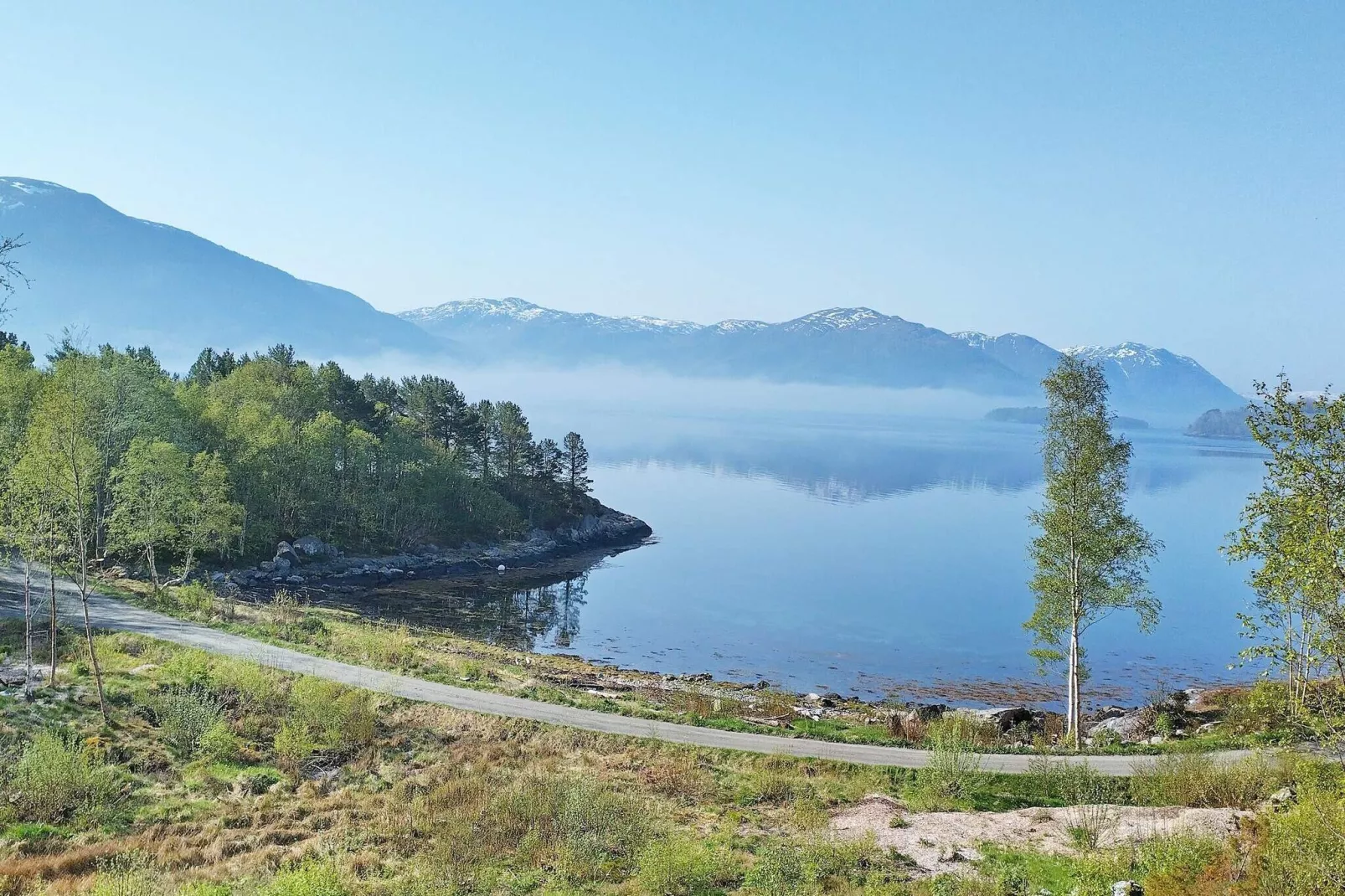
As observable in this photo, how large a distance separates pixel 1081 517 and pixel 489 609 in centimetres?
4885

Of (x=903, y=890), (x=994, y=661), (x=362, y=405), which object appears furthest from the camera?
(x=362, y=405)

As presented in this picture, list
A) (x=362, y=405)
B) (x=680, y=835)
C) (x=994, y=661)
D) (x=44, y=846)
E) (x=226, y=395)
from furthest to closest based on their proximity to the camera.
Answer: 1. (x=362, y=405)
2. (x=226, y=395)
3. (x=994, y=661)
4. (x=680, y=835)
5. (x=44, y=846)

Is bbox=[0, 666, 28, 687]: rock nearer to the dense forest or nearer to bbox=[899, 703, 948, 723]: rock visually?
the dense forest

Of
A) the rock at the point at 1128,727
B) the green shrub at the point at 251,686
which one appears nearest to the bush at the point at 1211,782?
the rock at the point at 1128,727

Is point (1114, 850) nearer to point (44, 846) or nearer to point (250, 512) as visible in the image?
point (44, 846)

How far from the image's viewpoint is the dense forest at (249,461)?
996 inches

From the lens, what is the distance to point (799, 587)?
77.6 metres

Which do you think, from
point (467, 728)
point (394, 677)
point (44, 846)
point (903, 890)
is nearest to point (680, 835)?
point (903, 890)

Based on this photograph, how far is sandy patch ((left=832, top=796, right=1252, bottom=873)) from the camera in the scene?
15.6 metres

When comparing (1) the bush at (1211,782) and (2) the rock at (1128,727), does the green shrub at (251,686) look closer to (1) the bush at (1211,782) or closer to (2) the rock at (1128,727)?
(1) the bush at (1211,782)

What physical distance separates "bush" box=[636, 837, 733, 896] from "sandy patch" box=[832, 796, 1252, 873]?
12.2 ft

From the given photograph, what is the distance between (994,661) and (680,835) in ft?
144

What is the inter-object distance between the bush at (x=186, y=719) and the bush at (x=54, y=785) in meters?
3.79

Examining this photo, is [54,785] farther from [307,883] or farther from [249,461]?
[249,461]
